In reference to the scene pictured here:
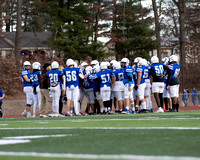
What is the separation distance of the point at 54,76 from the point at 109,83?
234 centimetres

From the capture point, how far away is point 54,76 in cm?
1641

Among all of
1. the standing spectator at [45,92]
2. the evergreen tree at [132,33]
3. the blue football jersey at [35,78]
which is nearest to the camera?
the blue football jersey at [35,78]

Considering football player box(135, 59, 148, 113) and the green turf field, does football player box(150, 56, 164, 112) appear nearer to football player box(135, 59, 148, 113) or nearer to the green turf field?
football player box(135, 59, 148, 113)

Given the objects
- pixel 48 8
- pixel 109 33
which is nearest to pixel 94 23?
pixel 109 33

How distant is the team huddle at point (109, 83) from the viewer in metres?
16.6

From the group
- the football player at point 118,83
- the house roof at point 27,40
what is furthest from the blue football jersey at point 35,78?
the house roof at point 27,40

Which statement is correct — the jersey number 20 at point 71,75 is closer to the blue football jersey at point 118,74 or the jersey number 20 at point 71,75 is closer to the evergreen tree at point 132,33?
the blue football jersey at point 118,74

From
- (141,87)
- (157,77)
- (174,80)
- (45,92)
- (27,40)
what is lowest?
(45,92)

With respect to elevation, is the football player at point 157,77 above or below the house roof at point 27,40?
below

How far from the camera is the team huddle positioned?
1658 centimetres

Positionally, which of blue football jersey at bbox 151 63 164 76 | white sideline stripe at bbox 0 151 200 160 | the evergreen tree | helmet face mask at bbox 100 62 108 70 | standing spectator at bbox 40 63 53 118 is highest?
the evergreen tree

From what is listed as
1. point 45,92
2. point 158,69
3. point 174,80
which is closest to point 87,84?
point 45,92

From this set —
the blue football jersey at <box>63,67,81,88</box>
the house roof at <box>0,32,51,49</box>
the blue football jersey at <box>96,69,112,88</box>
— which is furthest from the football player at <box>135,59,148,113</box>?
the house roof at <box>0,32,51,49</box>

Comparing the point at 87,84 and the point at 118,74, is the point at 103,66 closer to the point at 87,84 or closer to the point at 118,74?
the point at 118,74
